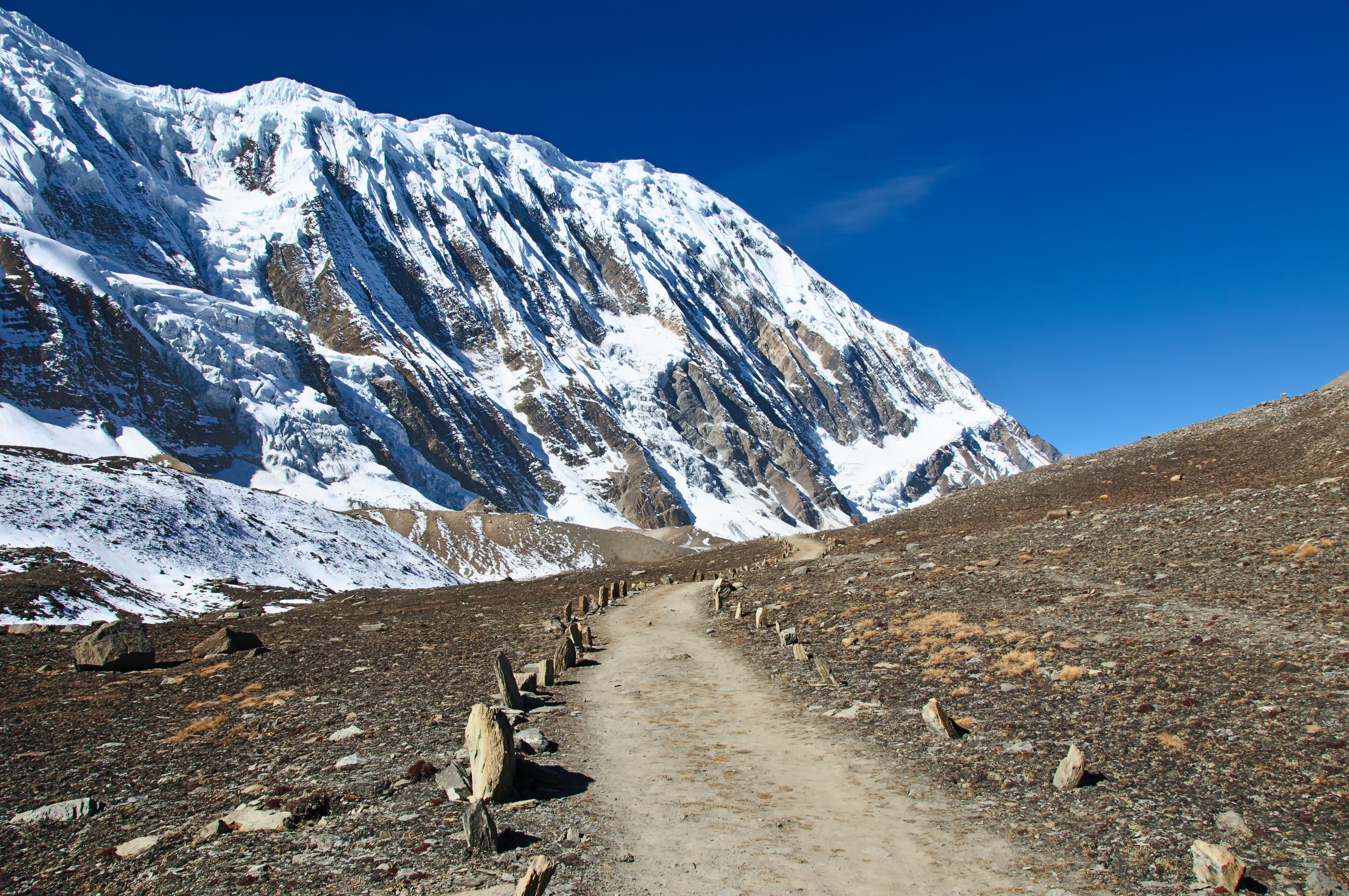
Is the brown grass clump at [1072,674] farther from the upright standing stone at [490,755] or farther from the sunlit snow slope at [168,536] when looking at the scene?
the sunlit snow slope at [168,536]

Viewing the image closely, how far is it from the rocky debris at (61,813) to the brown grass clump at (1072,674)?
11349 millimetres

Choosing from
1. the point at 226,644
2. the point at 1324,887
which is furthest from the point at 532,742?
the point at 226,644

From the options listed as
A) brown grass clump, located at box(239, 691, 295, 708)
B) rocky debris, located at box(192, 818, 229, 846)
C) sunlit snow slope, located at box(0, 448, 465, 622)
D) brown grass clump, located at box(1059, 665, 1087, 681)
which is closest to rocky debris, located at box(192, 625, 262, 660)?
brown grass clump, located at box(239, 691, 295, 708)

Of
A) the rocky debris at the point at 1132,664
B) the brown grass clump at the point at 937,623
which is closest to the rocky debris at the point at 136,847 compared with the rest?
the rocky debris at the point at 1132,664

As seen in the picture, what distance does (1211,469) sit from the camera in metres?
25.0

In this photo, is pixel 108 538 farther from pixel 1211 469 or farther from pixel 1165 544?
pixel 1211 469

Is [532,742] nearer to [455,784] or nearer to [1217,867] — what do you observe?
[455,784]

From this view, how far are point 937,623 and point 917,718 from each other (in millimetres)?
4626

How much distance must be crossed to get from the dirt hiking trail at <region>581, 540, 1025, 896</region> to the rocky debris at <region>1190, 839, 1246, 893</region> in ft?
4.25

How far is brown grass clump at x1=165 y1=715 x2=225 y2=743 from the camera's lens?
9.88 metres

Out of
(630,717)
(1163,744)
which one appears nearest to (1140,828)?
(1163,744)

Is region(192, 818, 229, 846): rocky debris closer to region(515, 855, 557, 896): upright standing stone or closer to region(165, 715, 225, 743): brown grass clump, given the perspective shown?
region(515, 855, 557, 896): upright standing stone

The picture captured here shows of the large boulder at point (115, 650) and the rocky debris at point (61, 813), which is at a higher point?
the large boulder at point (115, 650)

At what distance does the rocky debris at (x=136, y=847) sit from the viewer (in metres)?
6.59
